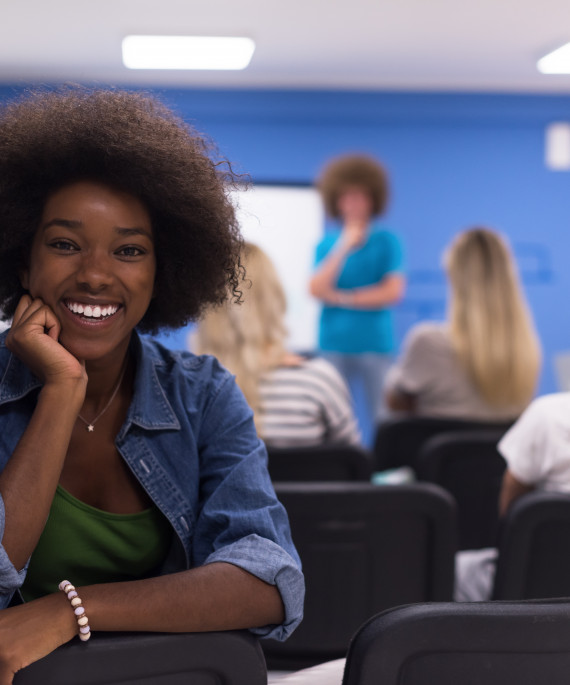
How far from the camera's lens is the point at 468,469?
7.99 feet

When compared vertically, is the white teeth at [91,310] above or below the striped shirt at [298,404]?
above

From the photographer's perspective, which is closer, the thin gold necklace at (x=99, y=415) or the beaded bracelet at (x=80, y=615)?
the beaded bracelet at (x=80, y=615)

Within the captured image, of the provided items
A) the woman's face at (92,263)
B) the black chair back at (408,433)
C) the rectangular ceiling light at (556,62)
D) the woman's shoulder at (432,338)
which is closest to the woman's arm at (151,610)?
the woman's face at (92,263)

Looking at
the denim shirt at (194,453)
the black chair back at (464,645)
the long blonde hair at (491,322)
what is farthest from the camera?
the long blonde hair at (491,322)

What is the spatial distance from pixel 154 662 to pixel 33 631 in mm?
197

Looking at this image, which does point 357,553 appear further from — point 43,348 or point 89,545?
point 43,348

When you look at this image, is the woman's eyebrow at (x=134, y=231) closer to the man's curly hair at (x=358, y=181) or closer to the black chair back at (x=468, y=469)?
the black chair back at (x=468, y=469)

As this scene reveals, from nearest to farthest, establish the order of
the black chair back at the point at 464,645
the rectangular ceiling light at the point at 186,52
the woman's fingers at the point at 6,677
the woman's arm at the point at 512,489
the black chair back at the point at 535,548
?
the black chair back at the point at 464,645, the woman's fingers at the point at 6,677, the black chair back at the point at 535,548, the woman's arm at the point at 512,489, the rectangular ceiling light at the point at 186,52

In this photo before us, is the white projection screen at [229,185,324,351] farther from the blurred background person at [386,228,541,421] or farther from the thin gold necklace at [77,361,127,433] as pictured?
the thin gold necklace at [77,361,127,433]

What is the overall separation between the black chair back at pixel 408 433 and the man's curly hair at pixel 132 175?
1348mm

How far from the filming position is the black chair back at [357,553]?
166 cm

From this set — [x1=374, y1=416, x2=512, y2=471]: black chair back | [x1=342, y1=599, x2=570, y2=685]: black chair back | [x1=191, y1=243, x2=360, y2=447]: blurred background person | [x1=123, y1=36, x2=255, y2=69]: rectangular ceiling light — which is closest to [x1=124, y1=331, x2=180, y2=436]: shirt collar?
[x1=342, y1=599, x2=570, y2=685]: black chair back

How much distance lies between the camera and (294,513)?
66.8 inches

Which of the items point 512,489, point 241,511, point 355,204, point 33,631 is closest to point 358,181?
point 355,204
